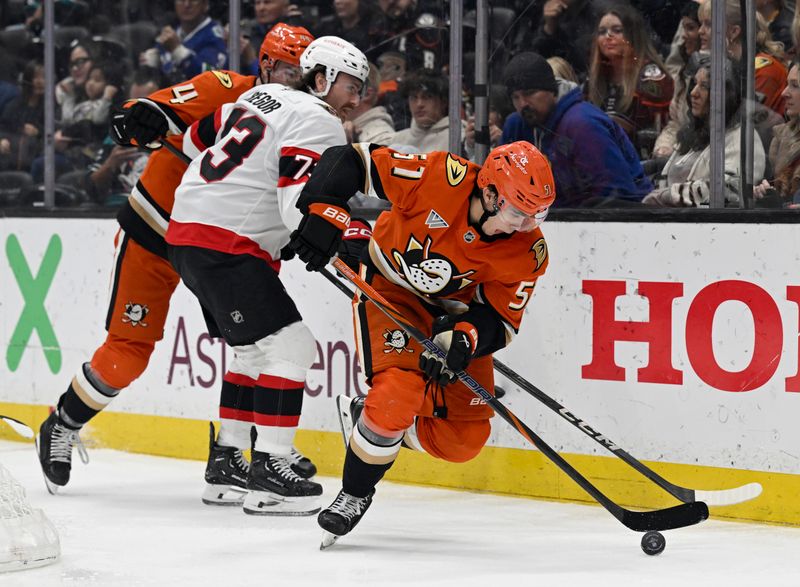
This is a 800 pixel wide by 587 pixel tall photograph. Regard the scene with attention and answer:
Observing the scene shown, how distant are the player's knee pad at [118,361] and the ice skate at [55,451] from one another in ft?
0.72

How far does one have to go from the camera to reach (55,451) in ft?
13.1

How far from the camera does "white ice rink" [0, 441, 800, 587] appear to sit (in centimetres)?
Result: 295

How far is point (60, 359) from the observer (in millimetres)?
4961

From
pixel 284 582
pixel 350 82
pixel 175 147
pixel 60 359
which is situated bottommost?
pixel 60 359

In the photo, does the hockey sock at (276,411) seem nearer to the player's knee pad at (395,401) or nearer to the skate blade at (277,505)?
the skate blade at (277,505)

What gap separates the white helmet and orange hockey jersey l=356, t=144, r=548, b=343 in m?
0.41

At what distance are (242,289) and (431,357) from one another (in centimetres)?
68

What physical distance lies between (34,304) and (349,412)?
1.87m

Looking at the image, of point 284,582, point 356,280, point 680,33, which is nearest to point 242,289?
point 356,280

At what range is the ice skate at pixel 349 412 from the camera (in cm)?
361

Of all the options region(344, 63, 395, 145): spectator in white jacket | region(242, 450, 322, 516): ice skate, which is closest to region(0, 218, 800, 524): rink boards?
region(344, 63, 395, 145): spectator in white jacket

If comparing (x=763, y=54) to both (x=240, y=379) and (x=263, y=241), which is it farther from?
(x=240, y=379)

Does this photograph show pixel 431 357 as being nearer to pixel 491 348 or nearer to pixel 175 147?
pixel 491 348

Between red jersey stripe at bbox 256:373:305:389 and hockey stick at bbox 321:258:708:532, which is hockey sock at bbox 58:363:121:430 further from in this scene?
hockey stick at bbox 321:258:708:532
